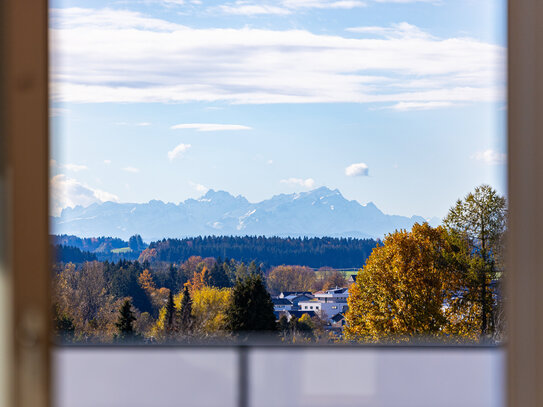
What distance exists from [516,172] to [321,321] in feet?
37.3

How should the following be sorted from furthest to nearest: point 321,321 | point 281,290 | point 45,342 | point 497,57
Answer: point 321,321 → point 281,290 → point 497,57 → point 45,342

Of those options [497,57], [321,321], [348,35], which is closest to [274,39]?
[348,35]

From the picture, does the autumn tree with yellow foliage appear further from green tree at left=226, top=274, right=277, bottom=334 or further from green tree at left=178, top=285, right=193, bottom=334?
green tree at left=178, top=285, right=193, bottom=334

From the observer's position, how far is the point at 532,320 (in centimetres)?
70

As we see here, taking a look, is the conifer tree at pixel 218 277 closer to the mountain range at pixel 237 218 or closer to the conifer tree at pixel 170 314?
the mountain range at pixel 237 218

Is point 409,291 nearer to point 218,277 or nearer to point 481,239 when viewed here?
point 481,239

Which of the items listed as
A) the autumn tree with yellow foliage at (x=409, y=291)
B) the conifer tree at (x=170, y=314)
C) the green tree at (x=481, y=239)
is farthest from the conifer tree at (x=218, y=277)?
the green tree at (x=481, y=239)

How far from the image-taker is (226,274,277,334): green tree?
11.3 meters

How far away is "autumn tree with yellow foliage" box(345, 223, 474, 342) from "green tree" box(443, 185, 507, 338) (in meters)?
0.29

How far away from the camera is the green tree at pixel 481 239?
11.6 m

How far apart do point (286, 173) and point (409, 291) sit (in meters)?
3.65

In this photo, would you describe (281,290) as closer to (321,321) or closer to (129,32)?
(321,321)

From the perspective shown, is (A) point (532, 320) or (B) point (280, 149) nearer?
(A) point (532, 320)

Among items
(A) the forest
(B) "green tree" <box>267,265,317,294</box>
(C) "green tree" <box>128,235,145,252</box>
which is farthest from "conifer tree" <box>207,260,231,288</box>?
(C) "green tree" <box>128,235,145,252</box>
